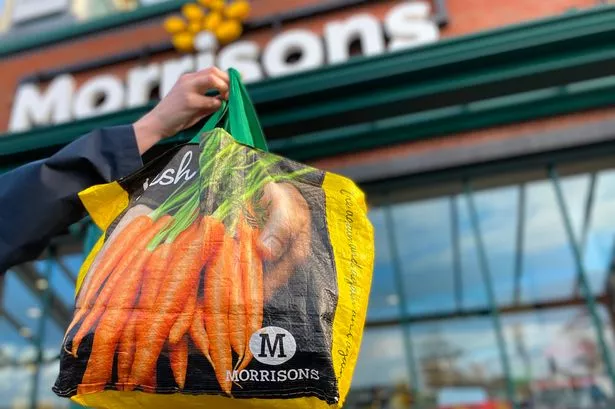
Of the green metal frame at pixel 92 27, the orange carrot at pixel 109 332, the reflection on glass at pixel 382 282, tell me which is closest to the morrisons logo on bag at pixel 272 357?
the orange carrot at pixel 109 332

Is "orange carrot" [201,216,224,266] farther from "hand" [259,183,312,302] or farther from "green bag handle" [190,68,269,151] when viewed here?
"green bag handle" [190,68,269,151]

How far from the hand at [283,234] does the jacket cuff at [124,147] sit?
1.60ft

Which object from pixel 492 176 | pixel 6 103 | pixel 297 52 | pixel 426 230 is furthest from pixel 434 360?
pixel 6 103

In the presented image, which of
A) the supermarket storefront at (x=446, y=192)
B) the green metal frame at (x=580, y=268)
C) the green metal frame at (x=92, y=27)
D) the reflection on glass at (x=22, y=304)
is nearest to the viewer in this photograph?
the supermarket storefront at (x=446, y=192)

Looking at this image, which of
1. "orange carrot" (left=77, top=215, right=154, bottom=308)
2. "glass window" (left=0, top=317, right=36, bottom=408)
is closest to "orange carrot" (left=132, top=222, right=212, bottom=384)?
"orange carrot" (left=77, top=215, right=154, bottom=308)

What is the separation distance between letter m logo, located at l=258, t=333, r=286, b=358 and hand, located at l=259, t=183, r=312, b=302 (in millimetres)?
83

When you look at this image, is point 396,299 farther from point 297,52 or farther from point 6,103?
point 6,103

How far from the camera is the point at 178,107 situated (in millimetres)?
1553

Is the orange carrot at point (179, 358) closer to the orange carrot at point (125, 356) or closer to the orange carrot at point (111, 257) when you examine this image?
the orange carrot at point (125, 356)

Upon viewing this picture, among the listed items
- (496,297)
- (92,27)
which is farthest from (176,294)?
(92,27)

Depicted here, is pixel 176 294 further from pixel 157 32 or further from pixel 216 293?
pixel 157 32

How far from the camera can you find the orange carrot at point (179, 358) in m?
1.03

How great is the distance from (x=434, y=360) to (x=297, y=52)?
371 cm

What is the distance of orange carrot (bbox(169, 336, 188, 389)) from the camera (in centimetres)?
103
